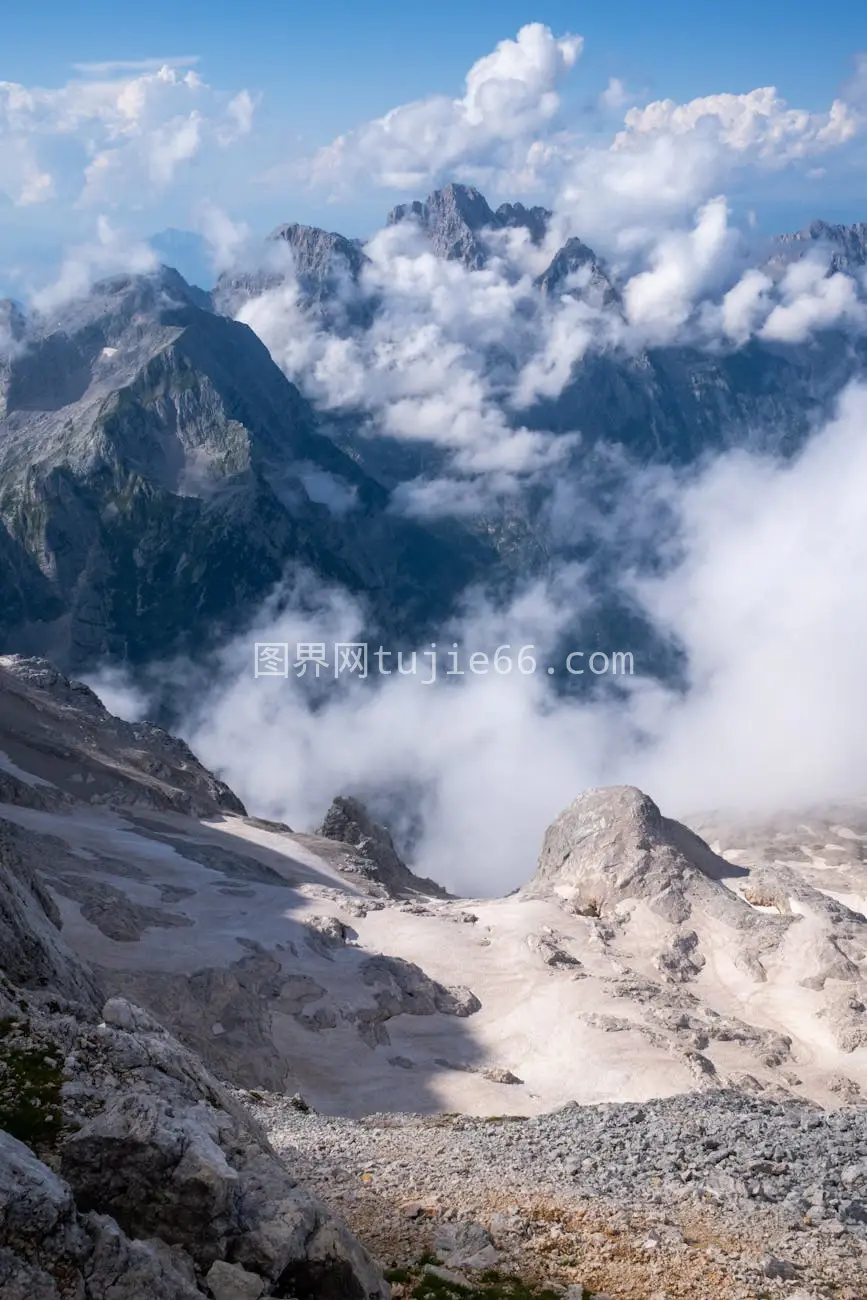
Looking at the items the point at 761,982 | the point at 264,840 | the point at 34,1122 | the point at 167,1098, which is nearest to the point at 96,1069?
the point at 167,1098

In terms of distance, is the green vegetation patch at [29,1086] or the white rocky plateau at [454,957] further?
the white rocky plateau at [454,957]

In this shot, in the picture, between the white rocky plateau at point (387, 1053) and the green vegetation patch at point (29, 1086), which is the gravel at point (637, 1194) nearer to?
the white rocky plateau at point (387, 1053)

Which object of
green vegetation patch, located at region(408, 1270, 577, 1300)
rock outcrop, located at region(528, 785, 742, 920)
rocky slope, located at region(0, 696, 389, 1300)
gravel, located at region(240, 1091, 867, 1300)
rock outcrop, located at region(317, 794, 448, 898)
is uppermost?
rocky slope, located at region(0, 696, 389, 1300)

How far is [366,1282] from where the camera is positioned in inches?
731

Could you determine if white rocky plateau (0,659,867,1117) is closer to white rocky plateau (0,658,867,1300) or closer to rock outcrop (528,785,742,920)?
rock outcrop (528,785,742,920)

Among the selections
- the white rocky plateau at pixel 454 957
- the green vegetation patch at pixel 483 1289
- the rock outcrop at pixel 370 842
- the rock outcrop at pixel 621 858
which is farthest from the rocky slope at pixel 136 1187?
the rock outcrop at pixel 370 842

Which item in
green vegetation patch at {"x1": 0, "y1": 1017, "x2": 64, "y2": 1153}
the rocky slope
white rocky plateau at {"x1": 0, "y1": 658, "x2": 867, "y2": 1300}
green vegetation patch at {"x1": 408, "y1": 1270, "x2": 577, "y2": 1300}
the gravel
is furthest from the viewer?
the gravel

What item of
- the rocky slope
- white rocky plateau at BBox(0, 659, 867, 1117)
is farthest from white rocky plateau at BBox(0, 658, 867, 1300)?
white rocky plateau at BBox(0, 659, 867, 1117)

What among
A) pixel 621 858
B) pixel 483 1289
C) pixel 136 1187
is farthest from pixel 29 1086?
pixel 621 858

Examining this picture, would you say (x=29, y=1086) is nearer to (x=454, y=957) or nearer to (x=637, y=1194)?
(x=637, y=1194)

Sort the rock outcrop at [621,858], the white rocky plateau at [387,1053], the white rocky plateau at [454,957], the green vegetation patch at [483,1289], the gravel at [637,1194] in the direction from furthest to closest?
1. the rock outcrop at [621,858]
2. the white rocky plateau at [454,957]
3. the gravel at [637,1194]
4. the green vegetation patch at [483,1289]
5. the white rocky plateau at [387,1053]

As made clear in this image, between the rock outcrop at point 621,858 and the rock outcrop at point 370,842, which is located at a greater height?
the rock outcrop at point 621,858

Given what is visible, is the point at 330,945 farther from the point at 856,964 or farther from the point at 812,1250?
the point at 812,1250

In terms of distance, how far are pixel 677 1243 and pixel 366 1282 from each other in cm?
849
